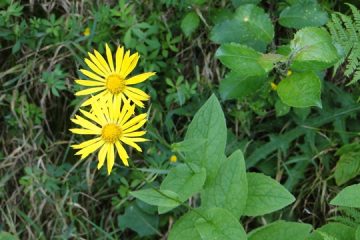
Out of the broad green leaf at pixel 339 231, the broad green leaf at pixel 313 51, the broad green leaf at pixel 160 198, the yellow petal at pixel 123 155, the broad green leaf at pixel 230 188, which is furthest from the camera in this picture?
the broad green leaf at pixel 339 231

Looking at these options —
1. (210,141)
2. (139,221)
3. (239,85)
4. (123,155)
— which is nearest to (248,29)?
(239,85)

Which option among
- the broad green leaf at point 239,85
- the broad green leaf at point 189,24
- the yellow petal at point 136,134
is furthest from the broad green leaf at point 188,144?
the broad green leaf at point 189,24

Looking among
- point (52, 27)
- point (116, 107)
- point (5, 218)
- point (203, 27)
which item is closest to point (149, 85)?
point (203, 27)

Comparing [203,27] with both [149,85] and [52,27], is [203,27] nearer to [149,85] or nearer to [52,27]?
[149,85]

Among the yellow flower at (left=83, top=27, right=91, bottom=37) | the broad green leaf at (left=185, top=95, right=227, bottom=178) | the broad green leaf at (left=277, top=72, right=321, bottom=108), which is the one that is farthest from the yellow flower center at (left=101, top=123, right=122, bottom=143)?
the yellow flower at (left=83, top=27, right=91, bottom=37)

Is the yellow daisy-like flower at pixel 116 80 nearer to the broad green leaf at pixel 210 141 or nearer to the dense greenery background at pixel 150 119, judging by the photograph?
the broad green leaf at pixel 210 141

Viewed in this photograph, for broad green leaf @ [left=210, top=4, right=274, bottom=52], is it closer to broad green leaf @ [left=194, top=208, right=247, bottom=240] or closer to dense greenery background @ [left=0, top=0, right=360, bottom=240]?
dense greenery background @ [left=0, top=0, right=360, bottom=240]
